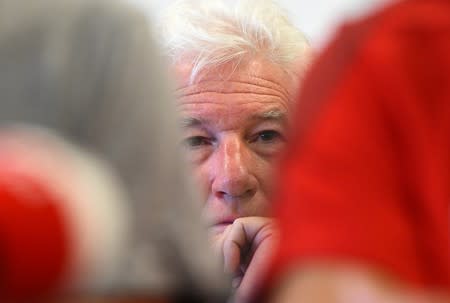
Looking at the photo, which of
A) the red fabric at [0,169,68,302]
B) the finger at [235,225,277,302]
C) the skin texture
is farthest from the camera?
the skin texture

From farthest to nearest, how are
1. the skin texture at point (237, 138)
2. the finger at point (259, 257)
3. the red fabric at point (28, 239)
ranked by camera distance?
the skin texture at point (237, 138) < the finger at point (259, 257) < the red fabric at point (28, 239)

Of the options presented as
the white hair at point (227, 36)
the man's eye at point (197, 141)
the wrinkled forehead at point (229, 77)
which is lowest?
the man's eye at point (197, 141)

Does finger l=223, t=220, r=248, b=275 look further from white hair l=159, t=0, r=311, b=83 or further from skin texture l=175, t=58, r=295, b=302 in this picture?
white hair l=159, t=0, r=311, b=83

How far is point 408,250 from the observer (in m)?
0.46

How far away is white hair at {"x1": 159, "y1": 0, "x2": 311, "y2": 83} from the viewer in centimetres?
118

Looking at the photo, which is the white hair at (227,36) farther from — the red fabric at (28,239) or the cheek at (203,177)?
the red fabric at (28,239)

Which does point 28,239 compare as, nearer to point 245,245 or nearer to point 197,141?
point 245,245

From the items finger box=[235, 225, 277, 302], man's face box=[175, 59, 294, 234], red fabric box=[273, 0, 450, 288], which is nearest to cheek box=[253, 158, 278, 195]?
man's face box=[175, 59, 294, 234]

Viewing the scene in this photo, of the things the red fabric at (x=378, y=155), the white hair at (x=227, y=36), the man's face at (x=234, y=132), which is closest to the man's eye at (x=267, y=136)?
the man's face at (x=234, y=132)

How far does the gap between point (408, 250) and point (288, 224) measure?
0.22ft

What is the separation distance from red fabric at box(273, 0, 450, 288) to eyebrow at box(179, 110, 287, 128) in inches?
25.9

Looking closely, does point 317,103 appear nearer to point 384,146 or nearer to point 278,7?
point 384,146

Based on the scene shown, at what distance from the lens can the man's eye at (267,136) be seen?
116 centimetres

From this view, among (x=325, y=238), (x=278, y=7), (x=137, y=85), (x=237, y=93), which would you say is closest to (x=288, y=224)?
(x=325, y=238)
